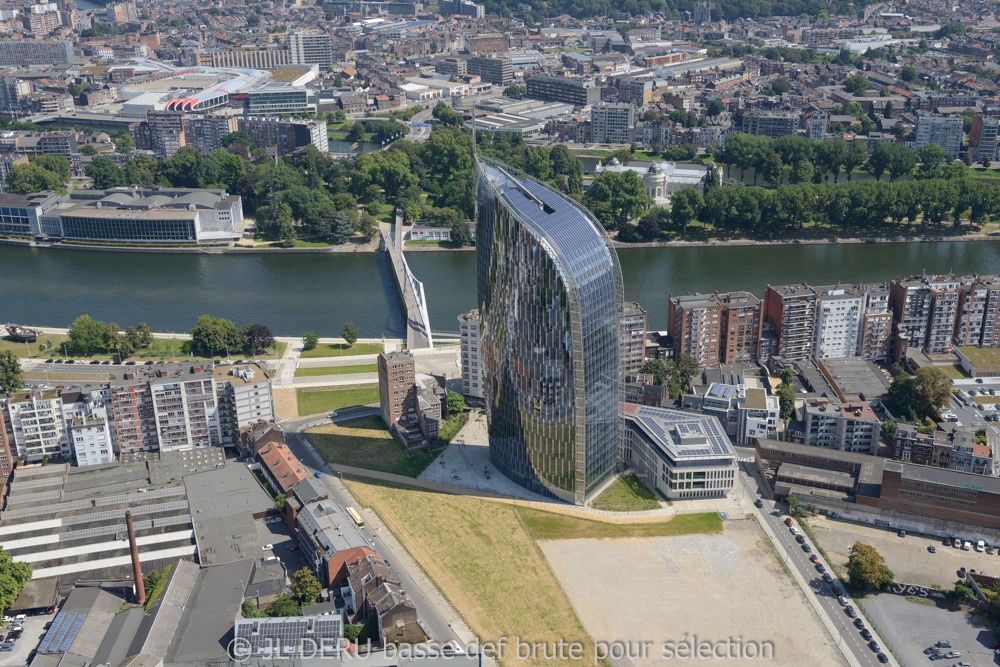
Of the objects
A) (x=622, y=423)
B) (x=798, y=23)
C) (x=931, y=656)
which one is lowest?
(x=931, y=656)

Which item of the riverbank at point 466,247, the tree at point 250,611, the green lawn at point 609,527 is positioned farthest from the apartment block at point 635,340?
the riverbank at point 466,247

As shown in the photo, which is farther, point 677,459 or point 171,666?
point 677,459

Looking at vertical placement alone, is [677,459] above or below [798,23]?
below

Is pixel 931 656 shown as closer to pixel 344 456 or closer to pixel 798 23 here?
pixel 344 456

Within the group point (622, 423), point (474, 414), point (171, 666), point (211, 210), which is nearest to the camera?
point (171, 666)

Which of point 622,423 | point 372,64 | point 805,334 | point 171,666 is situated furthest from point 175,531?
point 372,64

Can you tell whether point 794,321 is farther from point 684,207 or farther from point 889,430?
point 684,207

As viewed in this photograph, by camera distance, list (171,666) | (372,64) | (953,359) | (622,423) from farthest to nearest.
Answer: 1. (372,64)
2. (953,359)
3. (622,423)
4. (171,666)
